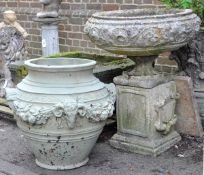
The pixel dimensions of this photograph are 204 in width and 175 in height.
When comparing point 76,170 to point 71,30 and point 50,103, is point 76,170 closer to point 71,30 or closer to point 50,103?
point 50,103

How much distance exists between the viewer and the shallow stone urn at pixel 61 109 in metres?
4.11

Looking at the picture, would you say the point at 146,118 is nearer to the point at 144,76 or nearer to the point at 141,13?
the point at 144,76

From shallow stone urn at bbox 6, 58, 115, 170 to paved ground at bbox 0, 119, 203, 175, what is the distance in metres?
0.22

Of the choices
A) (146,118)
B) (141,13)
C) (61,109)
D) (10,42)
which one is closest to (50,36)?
(10,42)

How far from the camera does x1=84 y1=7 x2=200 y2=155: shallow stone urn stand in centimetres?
434

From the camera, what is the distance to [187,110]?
5012 millimetres

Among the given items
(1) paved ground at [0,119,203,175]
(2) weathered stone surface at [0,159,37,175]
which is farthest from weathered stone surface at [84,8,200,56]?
(2) weathered stone surface at [0,159,37,175]

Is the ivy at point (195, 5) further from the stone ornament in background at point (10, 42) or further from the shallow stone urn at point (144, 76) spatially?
the stone ornament in background at point (10, 42)

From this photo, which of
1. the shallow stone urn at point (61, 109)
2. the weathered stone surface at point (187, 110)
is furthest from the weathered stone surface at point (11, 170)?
the weathered stone surface at point (187, 110)

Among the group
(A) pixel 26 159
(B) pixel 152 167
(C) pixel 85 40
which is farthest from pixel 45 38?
(B) pixel 152 167

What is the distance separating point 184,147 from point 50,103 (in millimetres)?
1492

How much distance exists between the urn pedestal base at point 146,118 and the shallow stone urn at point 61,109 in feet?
1.22

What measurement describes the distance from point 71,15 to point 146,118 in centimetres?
369

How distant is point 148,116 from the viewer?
4629 millimetres
